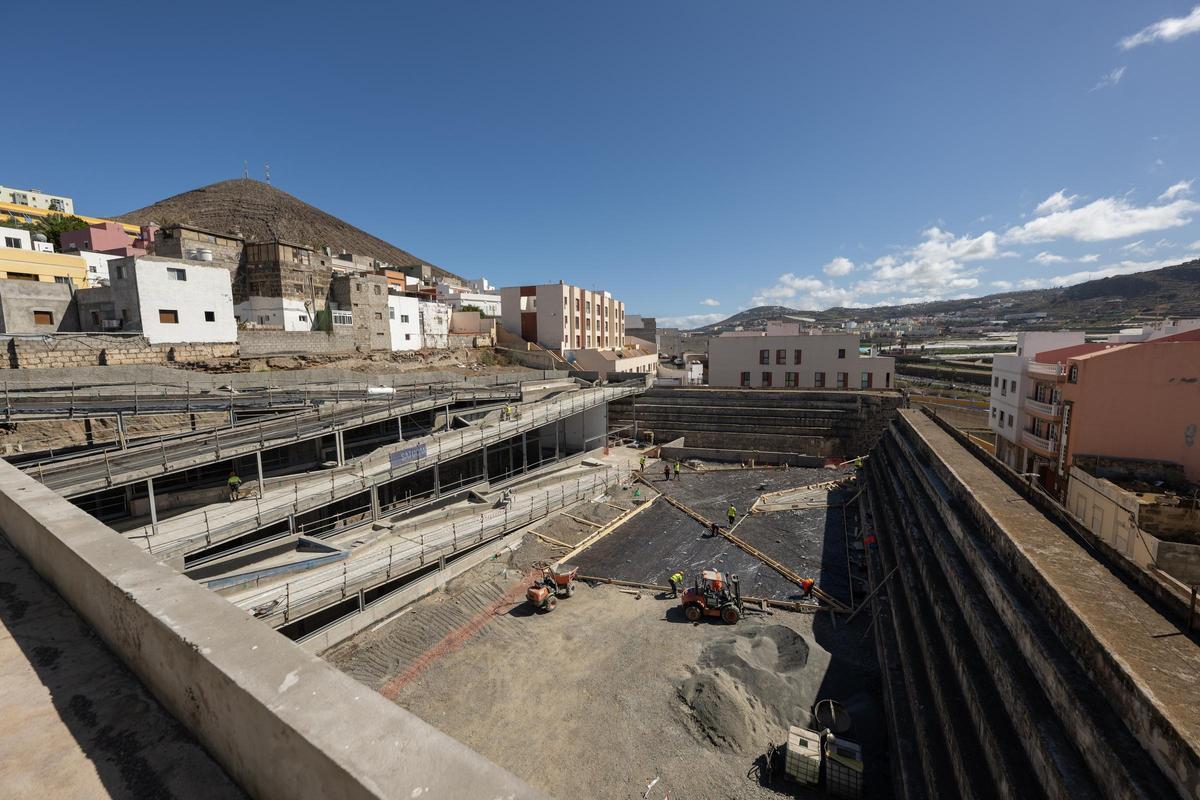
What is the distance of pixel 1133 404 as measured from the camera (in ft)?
66.3

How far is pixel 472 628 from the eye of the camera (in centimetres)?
1559

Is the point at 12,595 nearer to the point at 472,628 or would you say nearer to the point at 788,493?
the point at 472,628

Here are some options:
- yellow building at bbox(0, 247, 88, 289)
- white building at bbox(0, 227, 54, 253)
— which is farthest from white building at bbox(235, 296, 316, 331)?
white building at bbox(0, 227, 54, 253)

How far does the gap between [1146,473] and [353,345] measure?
42.3 meters

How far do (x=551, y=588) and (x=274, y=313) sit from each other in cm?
3183

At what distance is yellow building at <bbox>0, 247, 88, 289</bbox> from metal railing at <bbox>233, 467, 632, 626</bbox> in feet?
89.9

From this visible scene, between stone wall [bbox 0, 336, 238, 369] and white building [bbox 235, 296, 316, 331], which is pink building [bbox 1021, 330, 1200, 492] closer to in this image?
stone wall [bbox 0, 336, 238, 369]

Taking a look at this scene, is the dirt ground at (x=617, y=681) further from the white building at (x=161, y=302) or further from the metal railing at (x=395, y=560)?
the white building at (x=161, y=302)

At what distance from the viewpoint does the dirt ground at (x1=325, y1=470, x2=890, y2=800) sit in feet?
35.2

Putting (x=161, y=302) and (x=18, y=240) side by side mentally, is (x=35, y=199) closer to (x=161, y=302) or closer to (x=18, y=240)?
(x=18, y=240)

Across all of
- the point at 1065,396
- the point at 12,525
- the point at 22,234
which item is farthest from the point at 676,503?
the point at 22,234

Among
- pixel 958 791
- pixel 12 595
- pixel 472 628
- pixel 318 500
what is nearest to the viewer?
pixel 12 595

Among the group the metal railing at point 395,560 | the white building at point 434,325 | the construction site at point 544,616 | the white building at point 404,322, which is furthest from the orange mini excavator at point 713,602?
the white building at point 434,325

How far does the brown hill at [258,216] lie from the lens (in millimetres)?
105062
